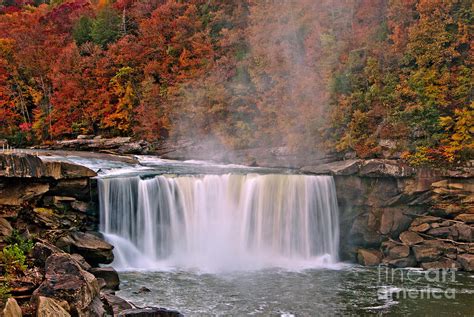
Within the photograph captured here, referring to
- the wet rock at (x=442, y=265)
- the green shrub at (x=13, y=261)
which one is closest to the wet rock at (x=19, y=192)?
the green shrub at (x=13, y=261)

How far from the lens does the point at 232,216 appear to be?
1992 cm

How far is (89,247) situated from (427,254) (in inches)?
502

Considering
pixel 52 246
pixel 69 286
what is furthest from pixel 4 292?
pixel 52 246

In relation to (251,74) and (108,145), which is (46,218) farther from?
(251,74)

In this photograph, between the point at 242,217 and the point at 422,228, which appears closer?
the point at 422,228

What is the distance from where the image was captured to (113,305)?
11500 millimetres

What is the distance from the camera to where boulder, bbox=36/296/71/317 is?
28.7ft

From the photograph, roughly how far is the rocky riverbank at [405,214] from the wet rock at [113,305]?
10.6m

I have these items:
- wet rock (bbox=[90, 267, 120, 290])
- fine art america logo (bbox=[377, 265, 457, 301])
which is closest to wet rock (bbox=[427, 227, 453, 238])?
fine art america logo (bbox=[377, 265, 457, 301])

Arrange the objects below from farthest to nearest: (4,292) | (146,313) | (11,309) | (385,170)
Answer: (385,170)
(146,313)
(4,292)
(11,309)

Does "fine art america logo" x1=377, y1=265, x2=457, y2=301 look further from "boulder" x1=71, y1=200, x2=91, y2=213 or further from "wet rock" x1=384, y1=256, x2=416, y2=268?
"boulder" x1=71, y1=200, x2=91, y2=213

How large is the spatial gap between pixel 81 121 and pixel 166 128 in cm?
770

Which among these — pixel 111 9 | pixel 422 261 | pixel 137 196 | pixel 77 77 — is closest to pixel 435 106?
pixel 422 261

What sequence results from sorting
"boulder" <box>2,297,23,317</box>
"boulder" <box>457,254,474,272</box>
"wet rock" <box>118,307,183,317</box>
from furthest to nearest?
"boulder" <box>457,254,474,272</box> → "wet rock" <box>118,307,183,317</box> → "boulder" <box>2,297,23,317</box>
